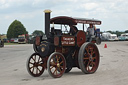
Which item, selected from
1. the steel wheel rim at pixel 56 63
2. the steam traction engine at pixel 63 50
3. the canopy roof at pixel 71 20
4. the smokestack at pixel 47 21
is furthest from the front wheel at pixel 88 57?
the smokestack at pixel 47 21

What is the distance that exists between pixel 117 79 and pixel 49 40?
7.86 feet

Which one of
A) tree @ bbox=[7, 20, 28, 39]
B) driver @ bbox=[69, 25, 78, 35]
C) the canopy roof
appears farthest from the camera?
tree @ bbox=[7, 20, 28, 39]

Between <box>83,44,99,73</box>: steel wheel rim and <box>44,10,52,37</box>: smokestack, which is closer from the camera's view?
<box>44,10,52,37</box>: smokestack

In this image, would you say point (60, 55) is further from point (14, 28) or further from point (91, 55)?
point (14, 28)

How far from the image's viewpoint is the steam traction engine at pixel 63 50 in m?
8.06

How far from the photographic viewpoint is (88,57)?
8.82m

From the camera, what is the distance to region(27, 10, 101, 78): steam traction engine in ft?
26.5

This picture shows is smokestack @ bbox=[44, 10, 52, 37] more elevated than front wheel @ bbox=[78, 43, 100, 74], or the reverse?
smokestack @ bbox=[44, 10, 52, 37]

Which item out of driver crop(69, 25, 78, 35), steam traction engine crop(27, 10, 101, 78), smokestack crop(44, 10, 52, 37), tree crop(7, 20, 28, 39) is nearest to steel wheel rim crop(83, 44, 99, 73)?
steam traction engine crop(27, 10, 101, 78)

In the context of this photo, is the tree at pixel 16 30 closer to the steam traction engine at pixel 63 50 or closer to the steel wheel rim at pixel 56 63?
the steam traction engine at pixel 63 50

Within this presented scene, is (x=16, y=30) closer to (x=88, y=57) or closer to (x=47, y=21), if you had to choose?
(x=88, y=57)

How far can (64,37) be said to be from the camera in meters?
8.16

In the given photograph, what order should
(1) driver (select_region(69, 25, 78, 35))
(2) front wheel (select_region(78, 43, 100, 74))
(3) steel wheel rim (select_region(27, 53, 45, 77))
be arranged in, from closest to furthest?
(3) steel wheel rim (select_region(27, 53, 45, 77)), (2) front wheel (select_region(78, 43, 100, 74)), (1) driver (select_region(69, 25, 78, 35))

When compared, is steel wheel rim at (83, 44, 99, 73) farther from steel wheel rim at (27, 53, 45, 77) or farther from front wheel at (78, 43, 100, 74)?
steel wheel rim at (27, 53, 45, 77)
